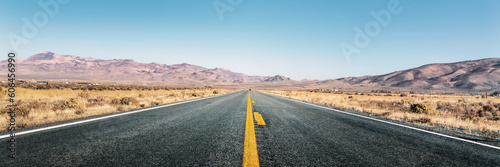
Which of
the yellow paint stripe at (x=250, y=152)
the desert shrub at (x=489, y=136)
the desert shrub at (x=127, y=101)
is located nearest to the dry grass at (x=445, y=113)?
the desert shrub at (x=489, y=136)

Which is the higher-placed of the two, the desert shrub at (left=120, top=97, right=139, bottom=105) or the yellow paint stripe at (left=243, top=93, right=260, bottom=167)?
the yellow paint stripe at (left=243, top=93, right=260, bottom=167)

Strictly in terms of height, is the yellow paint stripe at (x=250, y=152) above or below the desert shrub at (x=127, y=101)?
above

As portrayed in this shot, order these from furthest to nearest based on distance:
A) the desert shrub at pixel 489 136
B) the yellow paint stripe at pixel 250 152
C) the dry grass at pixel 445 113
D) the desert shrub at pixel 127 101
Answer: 1. the desert shrub at pixel 127 101
2. the dry grass at pixel 445 113
3. the desert shrub at pixel 489 136
4. the yellow paint stripe at pixel 250 152

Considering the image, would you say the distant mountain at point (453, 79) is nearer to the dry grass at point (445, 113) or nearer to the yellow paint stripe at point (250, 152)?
the dry grass at point (445, 113)

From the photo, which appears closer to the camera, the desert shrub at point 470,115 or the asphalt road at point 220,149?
the asphalt road at point 220,149

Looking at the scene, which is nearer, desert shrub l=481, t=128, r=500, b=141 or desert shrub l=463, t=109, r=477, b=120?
desert shrub l=481, t=128, r=500, b=141

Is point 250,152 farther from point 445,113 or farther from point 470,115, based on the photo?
point 470,115

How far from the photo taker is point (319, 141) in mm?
3416

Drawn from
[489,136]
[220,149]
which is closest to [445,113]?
[489,136]

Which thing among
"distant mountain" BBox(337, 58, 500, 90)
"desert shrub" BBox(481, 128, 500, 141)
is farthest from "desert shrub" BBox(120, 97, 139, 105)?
"distant mountain" BBox(337, 58, 500, 90)

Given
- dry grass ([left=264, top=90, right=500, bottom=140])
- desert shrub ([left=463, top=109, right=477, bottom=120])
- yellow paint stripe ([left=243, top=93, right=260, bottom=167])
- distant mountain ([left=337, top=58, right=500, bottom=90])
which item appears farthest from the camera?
distant mountain ([left=337, top=58, right=500, bottom=90])

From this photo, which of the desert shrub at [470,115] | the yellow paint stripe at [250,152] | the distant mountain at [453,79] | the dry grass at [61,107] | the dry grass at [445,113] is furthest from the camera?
the distant mountain at [453,79]

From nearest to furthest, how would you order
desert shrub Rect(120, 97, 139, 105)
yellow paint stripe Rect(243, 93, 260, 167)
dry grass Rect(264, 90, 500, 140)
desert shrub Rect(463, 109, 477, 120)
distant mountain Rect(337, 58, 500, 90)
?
yellow paint stripe Rect(243, 93, 260, 167)
dry grass Rect(264, 90, 500, 140)
desert shrub Rect(463, 109, 477, 120)
desert shrub Rect(120, 97, 139, 105)
distant mountain Rect(337, 58, 500, 90)

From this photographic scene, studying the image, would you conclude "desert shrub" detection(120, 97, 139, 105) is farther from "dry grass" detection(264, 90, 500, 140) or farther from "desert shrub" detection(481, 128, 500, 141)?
"desert shrub" detection(481, 128, 500, 141)
